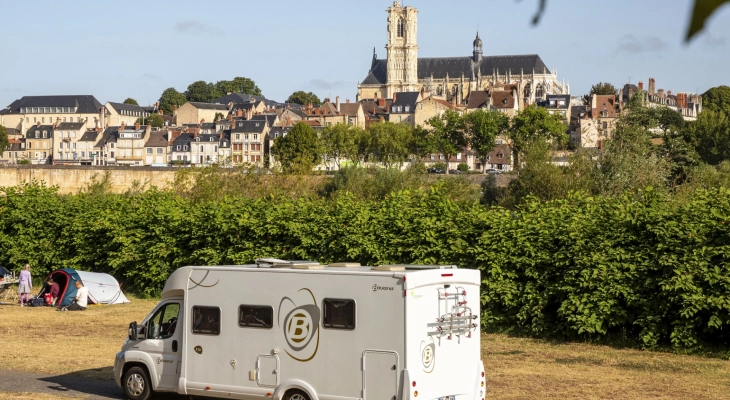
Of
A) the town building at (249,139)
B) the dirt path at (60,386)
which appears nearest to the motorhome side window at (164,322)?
the dirt path at (60,386)

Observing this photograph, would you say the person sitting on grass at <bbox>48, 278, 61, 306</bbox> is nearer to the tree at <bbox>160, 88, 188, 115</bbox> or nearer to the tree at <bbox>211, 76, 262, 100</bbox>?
the tree at <bbox>160, 88, 188, 115</bbox>

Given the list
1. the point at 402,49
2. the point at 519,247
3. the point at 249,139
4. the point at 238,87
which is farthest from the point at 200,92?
the point at 519,247

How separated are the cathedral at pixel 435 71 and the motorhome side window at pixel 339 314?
6515 inches

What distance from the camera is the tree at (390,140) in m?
114

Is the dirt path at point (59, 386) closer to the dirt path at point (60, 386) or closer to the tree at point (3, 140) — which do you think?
the dirt path at point (60, 386)

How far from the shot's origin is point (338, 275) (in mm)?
9969

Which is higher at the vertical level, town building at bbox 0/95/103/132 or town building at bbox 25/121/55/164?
town building at bbox 0/95/103/132

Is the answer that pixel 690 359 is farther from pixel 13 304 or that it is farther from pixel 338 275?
pixel 13 304

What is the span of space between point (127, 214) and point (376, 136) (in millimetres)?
91744

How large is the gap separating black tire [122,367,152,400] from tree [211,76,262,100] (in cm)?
18284

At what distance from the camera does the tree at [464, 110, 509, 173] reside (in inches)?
4424

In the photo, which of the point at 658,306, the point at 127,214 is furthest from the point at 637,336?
the point at 127,214

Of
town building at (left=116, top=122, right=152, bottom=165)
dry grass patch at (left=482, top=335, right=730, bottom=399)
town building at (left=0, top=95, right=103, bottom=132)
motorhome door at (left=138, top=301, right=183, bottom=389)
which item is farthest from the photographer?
town building at (left=0, top=95, right=103, bottom=132)

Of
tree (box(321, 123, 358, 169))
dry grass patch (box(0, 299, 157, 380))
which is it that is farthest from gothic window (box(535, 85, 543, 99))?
dry grass patch (box(0, 299, 157, 380))
